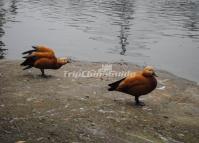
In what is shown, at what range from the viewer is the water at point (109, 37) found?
25.5 meters

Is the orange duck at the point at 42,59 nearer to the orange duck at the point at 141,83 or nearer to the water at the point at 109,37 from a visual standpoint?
the orange duck at the point at 141,83

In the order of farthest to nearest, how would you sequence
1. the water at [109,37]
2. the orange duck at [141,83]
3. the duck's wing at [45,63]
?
the water at [109,37], the duck's wing at [45,63], the orange duck at [141,83]

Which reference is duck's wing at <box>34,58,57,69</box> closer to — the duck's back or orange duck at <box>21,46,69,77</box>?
orange duck at <box>21,46,69,77</box>

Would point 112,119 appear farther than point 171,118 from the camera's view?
No

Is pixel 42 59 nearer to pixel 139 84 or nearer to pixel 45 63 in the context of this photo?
pixel 45 63

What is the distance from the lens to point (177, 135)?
10.2 meters

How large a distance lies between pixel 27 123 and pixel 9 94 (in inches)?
112

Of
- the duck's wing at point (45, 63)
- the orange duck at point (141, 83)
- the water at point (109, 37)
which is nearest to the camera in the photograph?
the orange duck at point (141, 83)

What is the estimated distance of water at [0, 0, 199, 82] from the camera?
83.7 feet

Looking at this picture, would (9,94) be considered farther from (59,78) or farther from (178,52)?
(178,52)

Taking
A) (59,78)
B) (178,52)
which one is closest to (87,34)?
(178,52)

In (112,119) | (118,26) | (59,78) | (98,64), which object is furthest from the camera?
(118,26)

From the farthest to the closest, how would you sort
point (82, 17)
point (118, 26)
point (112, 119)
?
point (82, 17)
point (118, 26)
point (112, 119)

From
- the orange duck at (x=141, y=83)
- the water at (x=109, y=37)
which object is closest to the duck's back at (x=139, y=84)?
the orange duck at (x=141, y=83)
